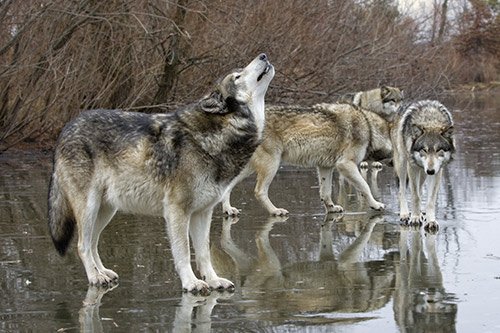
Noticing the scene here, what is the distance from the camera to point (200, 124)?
25.4ft

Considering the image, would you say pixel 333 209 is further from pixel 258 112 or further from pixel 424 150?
pixel 258 112

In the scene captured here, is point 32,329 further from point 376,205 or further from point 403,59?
point 403,59

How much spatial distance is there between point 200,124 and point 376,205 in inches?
184

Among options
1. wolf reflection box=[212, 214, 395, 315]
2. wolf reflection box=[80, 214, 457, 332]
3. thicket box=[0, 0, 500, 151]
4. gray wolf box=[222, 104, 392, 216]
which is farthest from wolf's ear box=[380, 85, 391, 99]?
wolf reflection box=[212, 214, 395, 315]

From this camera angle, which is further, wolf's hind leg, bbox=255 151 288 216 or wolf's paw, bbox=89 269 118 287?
wolf's hind leg, bbox=255 151 288 216

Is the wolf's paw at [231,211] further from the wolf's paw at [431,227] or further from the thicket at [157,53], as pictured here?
the thicket at [157,53]

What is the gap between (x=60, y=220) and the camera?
8125mm

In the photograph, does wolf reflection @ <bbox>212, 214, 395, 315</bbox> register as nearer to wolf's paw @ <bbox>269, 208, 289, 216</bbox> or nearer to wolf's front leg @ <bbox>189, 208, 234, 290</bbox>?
wolf's front leg @ <bbox>189, 208, 234, 290</bbox>

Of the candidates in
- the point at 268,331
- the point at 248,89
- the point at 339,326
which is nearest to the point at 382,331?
the point at 339,326

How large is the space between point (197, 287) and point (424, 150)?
402cm

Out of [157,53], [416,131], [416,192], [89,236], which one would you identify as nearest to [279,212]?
[416,192]

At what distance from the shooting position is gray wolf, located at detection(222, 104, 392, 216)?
12.3 m

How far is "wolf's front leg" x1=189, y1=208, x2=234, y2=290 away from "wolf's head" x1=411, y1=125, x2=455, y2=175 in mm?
3377

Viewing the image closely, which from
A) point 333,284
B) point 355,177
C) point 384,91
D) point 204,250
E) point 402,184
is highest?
point 384,91
